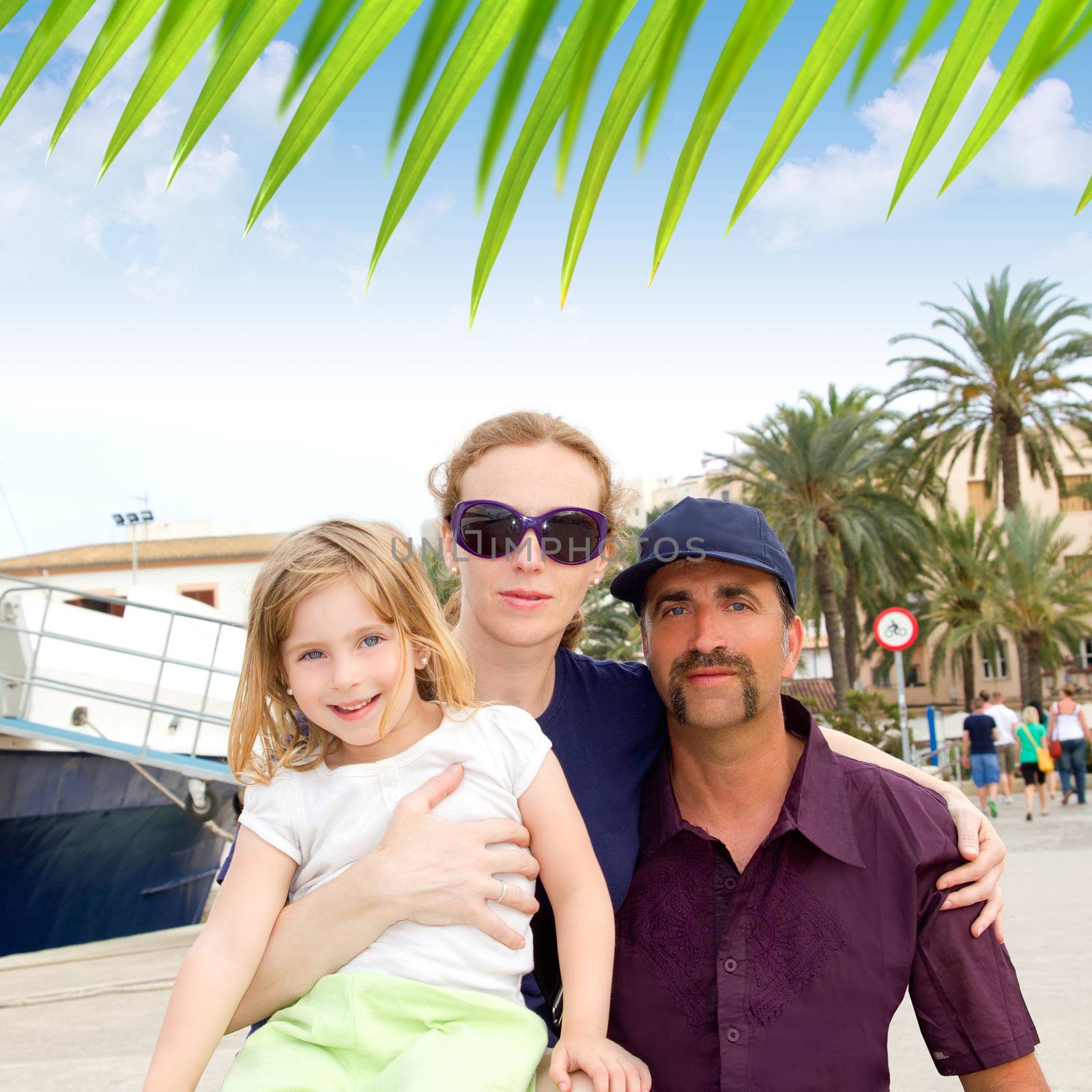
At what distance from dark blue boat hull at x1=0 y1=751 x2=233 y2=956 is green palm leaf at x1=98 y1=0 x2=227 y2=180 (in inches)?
450

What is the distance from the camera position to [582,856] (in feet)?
7.89

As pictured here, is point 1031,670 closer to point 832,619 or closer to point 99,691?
point 832,619

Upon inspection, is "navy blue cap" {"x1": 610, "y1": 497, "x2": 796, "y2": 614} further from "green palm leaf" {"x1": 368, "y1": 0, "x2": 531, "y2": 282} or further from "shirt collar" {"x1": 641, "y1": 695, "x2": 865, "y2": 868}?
"green palm leaf" {"x1": 368, "y1": 0, "x2": 531, "y2": 282}

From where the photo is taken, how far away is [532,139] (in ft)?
1.46

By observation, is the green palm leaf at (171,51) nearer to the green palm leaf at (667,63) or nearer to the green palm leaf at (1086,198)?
the green palm leaf at (667,63)

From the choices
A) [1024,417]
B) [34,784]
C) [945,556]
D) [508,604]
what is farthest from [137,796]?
[945,556]

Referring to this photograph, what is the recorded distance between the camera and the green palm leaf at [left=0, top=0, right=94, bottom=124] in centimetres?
40

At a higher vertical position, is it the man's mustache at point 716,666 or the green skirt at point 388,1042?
the man's mustache at point 716,666

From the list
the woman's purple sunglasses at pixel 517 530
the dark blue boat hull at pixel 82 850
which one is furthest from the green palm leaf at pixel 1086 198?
the dark blue boat hull at pixel 82 850

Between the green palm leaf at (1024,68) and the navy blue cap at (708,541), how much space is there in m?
2.23

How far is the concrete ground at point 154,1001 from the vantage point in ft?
17.7

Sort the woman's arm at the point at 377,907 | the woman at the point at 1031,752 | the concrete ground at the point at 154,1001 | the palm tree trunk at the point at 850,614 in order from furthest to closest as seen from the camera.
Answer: the palm tree trunk at the point at 850,614 < the woman at the point at 1031,752 < the concrete ground at the point at 154,1001 < the woman's arm at the point at 377,907

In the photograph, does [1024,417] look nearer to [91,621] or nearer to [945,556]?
[945,556]

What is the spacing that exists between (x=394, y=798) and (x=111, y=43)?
7.14ft
